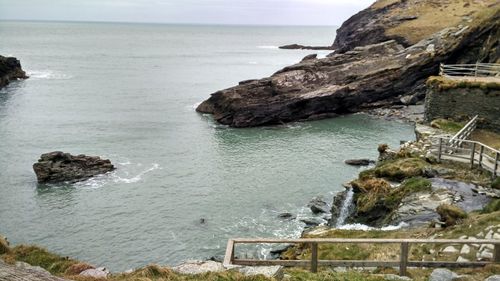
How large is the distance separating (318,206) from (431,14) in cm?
9454

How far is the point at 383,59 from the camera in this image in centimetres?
7831

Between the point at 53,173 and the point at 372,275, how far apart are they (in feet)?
117

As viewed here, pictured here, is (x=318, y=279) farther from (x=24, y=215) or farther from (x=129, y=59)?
(x=129, y=59)

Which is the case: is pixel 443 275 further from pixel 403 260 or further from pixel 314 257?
pixel 314 257

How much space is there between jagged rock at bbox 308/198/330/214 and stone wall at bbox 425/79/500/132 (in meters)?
12.9

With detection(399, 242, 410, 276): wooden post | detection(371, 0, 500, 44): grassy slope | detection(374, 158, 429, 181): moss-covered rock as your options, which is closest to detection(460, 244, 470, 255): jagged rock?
detection(399, 242, 410, 276): wooden post

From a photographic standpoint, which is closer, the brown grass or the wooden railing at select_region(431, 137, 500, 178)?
the wooden railing at select_region(431, 137, 500, 178)

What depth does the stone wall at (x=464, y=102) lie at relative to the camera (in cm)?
3631

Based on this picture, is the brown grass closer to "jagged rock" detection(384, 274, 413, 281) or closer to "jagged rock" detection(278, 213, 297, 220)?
"jagged rock" detection(278, 213, 297, 220)

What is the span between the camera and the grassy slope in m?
102

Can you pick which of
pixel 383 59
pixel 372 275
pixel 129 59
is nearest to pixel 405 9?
pixel 383 59

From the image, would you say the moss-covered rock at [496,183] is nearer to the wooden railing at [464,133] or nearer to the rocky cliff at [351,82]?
the wooden railing at [464,133]

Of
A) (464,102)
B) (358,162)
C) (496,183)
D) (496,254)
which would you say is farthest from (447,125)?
(496,254)

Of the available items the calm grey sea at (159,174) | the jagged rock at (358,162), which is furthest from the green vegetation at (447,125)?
the jagged rock at (358,162)
